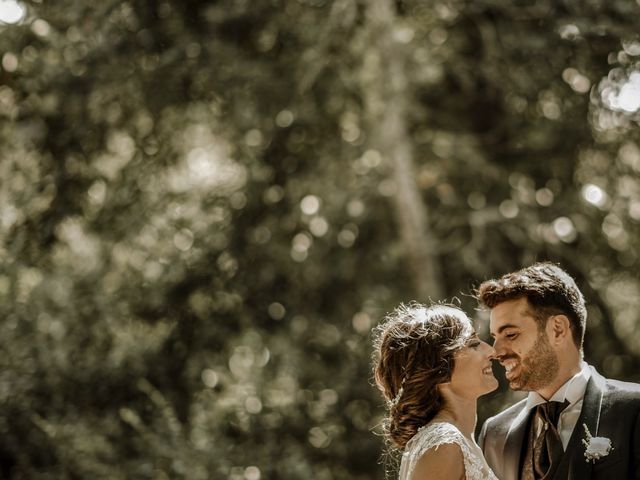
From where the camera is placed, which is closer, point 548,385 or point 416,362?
point 416,362

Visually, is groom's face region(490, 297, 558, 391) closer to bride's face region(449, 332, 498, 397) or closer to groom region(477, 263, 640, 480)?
groom region(477, 263, 640, 480)

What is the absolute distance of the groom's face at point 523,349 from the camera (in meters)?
3.13

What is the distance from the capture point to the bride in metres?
2.97

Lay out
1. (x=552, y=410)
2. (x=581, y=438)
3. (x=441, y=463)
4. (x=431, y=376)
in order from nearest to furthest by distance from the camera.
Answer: (x=441, y=463), (x=581, y=438), (x=431, y=376), (x=552, y=410)

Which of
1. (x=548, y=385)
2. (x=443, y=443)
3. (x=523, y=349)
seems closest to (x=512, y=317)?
(x=523, y=349)

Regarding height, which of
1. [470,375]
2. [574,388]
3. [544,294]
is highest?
[544,294]

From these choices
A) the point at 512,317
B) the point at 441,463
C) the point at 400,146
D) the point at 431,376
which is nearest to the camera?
the point at 441,463

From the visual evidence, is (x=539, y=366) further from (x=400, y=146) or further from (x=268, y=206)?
(x=268, y=206)

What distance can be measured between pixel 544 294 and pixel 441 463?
845mm

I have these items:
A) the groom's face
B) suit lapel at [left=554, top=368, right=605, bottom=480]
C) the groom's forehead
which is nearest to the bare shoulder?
suit lapel at [left=554, top=368, right=605, bottom=480]

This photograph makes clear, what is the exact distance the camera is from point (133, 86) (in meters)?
6.36

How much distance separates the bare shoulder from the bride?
88mm

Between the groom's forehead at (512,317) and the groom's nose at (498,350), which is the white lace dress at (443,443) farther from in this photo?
the groom's forehead at (512,317)

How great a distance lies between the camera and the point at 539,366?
312 centimetres
